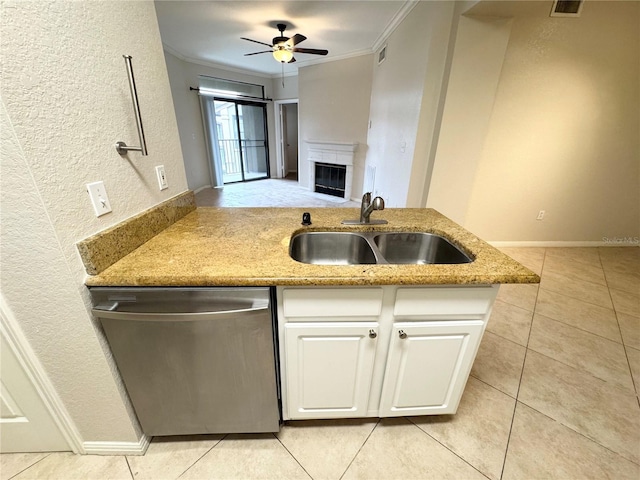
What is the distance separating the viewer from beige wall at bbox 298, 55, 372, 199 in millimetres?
4761

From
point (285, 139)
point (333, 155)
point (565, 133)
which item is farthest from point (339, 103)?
point (565, 133)

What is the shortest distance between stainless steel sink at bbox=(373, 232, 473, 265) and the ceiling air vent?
111 inches

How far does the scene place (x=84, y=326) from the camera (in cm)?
91

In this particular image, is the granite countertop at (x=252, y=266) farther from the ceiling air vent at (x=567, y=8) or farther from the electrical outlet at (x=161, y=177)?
the ceiling air vent at (x=567, y=8)

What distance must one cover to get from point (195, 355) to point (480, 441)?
1.40 metres

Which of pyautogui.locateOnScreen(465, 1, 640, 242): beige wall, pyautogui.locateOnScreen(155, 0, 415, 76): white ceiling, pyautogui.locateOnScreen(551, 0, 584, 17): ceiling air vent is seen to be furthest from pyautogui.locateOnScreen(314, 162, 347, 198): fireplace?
pyautogui.locateOnScreen(551, 0, 584, 17): ceiling air vent

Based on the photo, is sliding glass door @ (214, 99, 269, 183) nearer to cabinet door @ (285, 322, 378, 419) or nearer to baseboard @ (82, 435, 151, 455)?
baseboard @ (82, 435, 151, 455)

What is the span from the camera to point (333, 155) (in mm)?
5457

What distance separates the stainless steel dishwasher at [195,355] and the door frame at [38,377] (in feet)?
0.86

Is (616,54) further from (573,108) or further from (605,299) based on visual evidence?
(605,299)

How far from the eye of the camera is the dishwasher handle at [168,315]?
88cm

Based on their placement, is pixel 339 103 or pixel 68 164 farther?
pixel 339 103

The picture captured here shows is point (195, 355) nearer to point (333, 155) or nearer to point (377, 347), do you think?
point (377, 347)

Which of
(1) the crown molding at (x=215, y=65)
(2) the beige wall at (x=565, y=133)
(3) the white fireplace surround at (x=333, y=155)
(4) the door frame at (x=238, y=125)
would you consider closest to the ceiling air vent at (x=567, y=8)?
(2) the beige wall at (x=565, y=133)
